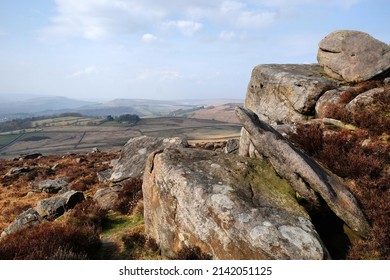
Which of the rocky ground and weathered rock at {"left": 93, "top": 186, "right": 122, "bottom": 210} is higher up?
the rocky ground

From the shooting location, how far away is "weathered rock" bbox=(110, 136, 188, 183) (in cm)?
1846

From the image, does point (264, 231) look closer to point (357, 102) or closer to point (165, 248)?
point (165, 248)

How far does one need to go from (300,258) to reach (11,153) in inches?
6023

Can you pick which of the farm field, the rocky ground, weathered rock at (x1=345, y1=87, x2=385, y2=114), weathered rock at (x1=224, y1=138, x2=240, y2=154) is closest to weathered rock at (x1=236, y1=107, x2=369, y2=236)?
the rocky ground

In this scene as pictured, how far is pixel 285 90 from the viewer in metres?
19.8

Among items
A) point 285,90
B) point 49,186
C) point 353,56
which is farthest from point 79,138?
point 353,56

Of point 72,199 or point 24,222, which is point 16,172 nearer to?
point 72,199

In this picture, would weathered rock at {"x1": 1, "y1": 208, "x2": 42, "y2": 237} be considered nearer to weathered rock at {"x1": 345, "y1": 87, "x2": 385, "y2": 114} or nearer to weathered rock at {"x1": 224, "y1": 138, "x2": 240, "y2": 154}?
weathered rock at {"x1": 224, "y1": 138, "x2": 240, "y2": 154}

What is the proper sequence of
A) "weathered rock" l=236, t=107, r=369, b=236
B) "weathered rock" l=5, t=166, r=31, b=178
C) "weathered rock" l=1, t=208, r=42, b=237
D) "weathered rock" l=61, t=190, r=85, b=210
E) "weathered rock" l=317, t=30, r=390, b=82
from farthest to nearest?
"weathered rock" l=5, t=166, r=31, b=178
"weathered rock" l=317, t=30, r=390, b=82
"weathered rock" l=61, t=190, r=85, b=210
"weathered rock" l=1, t=208, r=42, b=237
"weathered rock" l=236, t=107, r=369, b=236

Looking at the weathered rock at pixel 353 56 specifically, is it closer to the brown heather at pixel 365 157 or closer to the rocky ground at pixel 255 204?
the rocky ground at pixel 255 204

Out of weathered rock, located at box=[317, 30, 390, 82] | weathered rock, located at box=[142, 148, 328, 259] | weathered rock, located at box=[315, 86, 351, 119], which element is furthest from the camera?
weathered rock, located at box=[317, 30, 390, 82]

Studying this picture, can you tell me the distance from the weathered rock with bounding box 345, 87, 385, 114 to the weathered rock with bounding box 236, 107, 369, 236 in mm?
6767

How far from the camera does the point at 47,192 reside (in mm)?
22781

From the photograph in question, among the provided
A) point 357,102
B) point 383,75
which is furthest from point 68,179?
point 383,75
